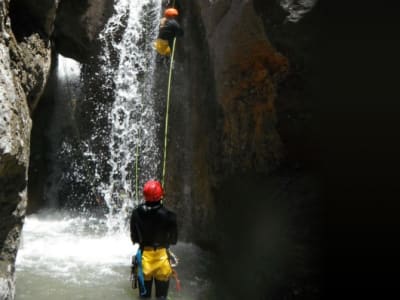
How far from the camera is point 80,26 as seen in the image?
Answer: 9.03 metres

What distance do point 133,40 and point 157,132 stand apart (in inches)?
90.5

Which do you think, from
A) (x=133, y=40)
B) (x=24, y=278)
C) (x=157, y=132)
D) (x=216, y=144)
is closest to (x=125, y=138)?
(x=157, y=132)

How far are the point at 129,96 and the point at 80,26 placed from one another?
1727mm

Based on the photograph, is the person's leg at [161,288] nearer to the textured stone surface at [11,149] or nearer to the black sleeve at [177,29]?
the textured stone surface at [11,149]

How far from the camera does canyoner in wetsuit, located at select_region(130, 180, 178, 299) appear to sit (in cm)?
446

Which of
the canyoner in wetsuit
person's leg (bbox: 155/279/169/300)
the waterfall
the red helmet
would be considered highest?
the waterfall

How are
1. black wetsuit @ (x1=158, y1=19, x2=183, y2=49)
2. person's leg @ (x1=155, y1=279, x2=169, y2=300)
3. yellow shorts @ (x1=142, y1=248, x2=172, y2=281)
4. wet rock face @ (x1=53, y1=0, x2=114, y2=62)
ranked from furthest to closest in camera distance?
wet rock face @ (x1=53, y1=0, x2=114, y2=62) < black wetsuit @ (x1=158, y1=19, x2=183, y2=49) < person's leg @ (x1=155, y1=279, x2=169, y2=300) < yellow shorts @ (x1=142, y1=248, x2=172, y2=281)

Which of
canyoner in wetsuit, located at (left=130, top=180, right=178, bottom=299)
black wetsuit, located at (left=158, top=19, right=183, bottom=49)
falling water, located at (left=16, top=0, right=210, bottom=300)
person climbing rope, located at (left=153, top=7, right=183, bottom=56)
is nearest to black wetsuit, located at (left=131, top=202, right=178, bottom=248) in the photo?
Result: canyoner in wetsuit, located at (left=130, top=180, right=178, bottom=299)

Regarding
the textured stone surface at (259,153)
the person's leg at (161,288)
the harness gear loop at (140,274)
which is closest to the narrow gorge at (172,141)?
the textured stone surface at (259,153)

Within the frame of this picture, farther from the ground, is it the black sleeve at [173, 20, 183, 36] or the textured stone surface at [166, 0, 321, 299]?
the black sleeve at [173, 20, 183, 36]

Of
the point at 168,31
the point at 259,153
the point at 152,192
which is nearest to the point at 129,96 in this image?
the point at 168,31

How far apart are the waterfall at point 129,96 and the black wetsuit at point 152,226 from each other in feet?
14.9

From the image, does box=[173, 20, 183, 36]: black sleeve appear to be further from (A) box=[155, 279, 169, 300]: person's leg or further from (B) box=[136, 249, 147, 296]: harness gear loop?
(A) box=[155, 279, 169, 300]: person's leg

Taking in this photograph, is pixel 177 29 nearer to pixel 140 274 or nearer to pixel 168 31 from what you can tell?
pixel 168 31
